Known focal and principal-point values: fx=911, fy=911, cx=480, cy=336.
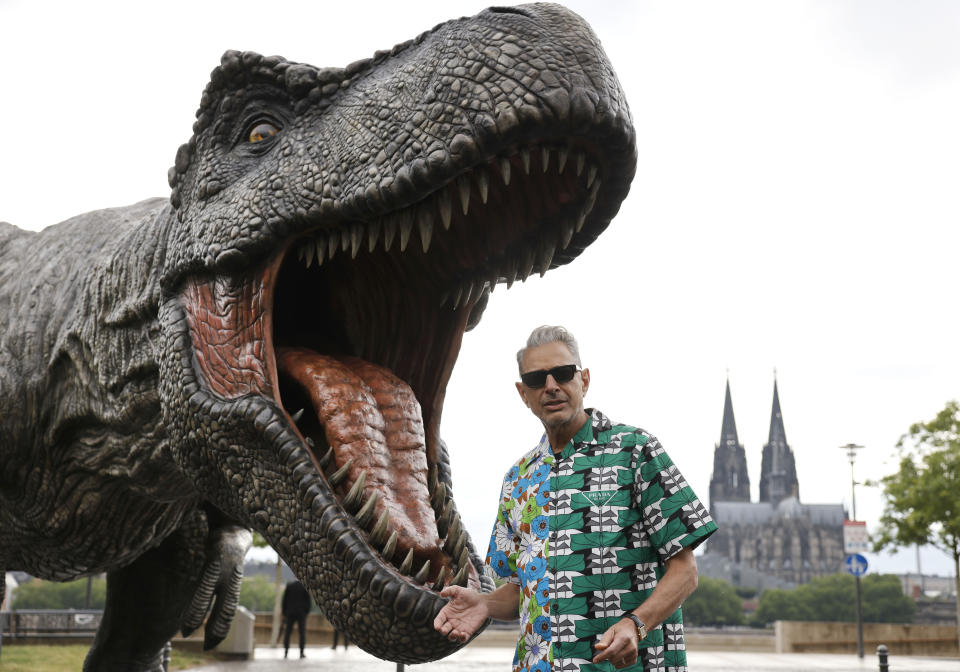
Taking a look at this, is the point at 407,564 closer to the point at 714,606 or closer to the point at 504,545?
the point at 504,545

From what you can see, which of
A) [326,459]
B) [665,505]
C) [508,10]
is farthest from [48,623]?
[508,10]

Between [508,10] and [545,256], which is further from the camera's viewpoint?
[545,256]

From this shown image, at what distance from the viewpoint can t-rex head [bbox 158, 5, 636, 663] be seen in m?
2.14

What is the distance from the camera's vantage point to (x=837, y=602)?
8750cm

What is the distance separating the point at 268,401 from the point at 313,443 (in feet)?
0.59

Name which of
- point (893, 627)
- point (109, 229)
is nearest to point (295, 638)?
point (893, 627)

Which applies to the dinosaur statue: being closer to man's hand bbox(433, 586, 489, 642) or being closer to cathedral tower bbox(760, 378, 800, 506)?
man's hand bbox(433, 586, 489, 642)

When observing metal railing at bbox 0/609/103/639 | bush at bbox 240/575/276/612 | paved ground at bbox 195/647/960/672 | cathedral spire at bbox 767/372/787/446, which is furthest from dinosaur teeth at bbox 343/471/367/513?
cathedral spire at bbox 767/372/787/446

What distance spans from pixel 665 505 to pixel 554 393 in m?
0.39

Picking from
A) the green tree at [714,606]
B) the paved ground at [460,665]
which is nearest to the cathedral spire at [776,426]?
the green tree at [714,606]

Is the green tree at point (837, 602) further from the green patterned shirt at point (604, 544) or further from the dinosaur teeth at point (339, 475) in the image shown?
the dinosaur teeth at point (339, 475)

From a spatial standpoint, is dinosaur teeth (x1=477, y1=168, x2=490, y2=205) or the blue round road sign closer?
dinosaur teeth (x1=477, y1=168, x2=490, y2=205)

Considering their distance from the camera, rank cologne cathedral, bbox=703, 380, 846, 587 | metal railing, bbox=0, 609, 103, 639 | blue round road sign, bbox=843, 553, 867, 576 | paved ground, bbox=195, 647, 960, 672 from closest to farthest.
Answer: paved ground, bbox=195, 647, 960, 672, metal railing, bbox=0, 609, 103, 639, blue round road sign, bbox=843, 553, 867, 576, cologne cathedral, bbox=703, 380, 846, 587

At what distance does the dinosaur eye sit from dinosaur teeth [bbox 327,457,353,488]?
40.1 inches
